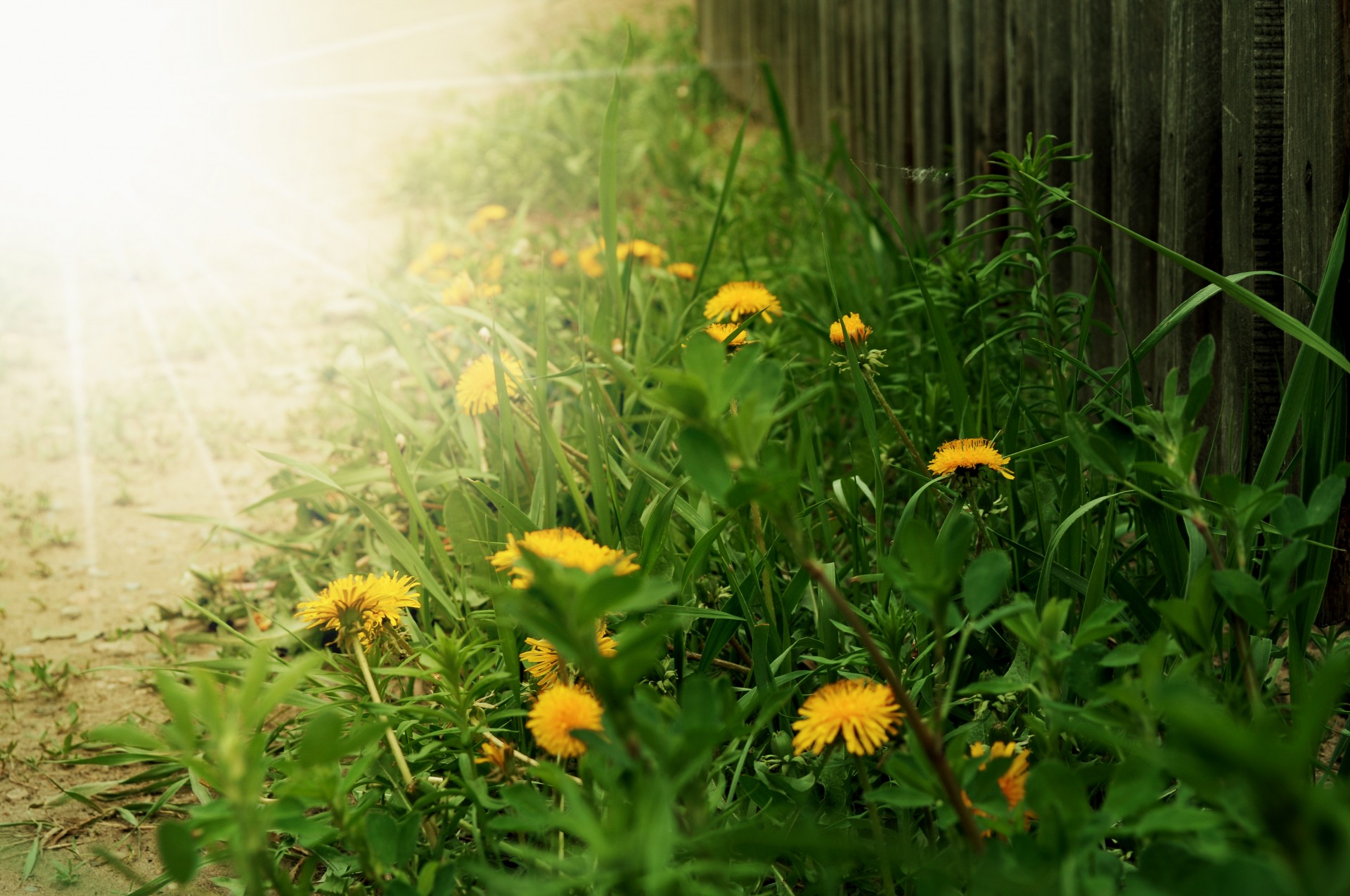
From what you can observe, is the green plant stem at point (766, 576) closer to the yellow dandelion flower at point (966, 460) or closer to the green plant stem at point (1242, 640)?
the yellow dandelion flower at point (966, 460)

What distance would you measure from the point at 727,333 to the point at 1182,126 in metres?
0.96

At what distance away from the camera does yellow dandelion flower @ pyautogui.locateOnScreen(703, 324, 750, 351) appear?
143 centimetres

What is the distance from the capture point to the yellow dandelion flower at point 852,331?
4.64 ft

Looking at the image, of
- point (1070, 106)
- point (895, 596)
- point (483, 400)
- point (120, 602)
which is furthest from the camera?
point (1070, 106)

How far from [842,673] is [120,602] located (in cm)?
165

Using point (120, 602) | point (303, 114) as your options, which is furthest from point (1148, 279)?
point (303, 114)

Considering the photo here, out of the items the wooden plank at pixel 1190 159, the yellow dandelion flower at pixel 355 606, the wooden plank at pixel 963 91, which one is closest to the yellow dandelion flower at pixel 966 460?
the yellow dandelion flower at pixel 355 606

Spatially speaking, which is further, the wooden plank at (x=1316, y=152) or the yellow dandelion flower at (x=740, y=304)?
the yellow dandelion flower at (x=740, y=304)

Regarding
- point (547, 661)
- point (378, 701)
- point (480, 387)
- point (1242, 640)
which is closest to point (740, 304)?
point (480, 387)

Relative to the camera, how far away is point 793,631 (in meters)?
1.48

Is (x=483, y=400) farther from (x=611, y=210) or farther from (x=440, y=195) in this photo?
(x=440, y=195)

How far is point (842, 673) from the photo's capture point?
1.26 m

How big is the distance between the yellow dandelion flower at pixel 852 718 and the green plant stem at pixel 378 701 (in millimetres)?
446

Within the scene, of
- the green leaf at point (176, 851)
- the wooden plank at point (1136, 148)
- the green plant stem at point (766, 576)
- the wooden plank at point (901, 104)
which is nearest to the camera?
the green leaf at point (176, 851)
